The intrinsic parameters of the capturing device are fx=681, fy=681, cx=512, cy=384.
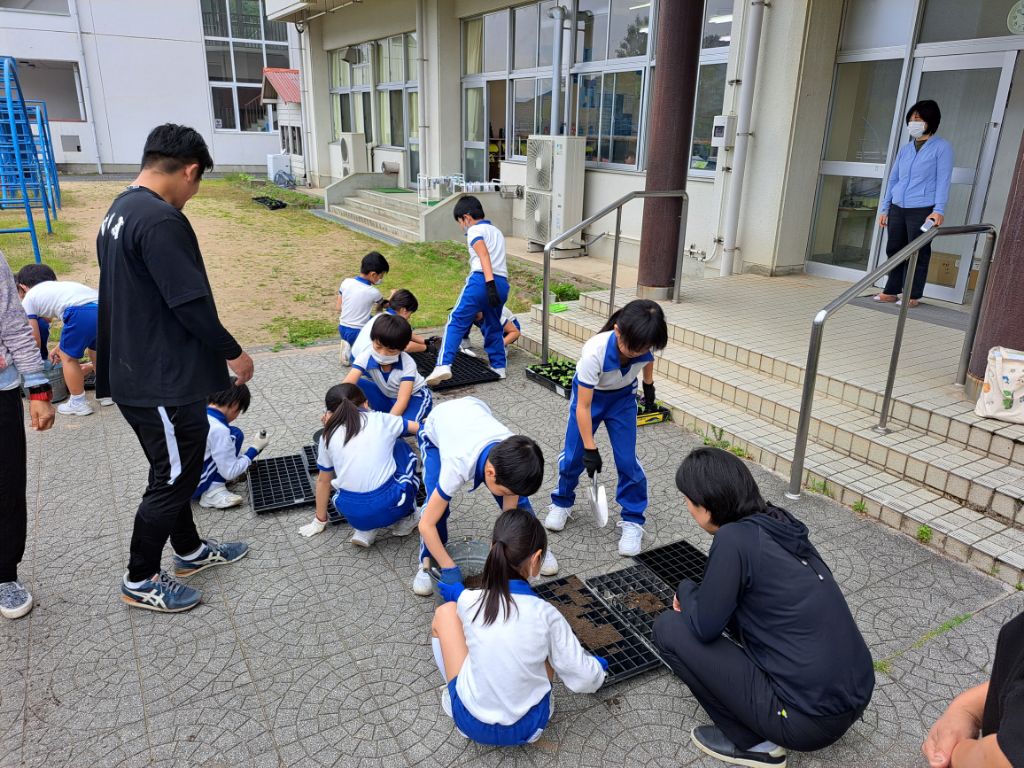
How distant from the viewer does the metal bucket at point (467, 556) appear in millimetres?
3133

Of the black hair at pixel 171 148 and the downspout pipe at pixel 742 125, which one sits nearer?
the black hair at pixel 171 148

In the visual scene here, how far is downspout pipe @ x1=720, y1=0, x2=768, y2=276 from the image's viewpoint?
276 inches

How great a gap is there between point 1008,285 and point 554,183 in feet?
23.9

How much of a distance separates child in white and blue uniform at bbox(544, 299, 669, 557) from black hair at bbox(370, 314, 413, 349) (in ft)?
3.73

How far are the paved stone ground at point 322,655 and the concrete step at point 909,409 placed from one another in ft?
2.68

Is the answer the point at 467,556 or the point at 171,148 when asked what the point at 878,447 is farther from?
the point at 171,148

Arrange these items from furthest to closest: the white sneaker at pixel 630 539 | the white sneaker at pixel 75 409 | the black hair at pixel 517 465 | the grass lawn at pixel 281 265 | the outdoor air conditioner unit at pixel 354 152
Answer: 1. the outdoor air conditioner unit at pixel 354 152
2. the grass lawn at pixel 281 265
3. the white sneaker at pixel 75 409
4. the white sneaker at pixel 630 539
5. the black hair at pixel 517 465

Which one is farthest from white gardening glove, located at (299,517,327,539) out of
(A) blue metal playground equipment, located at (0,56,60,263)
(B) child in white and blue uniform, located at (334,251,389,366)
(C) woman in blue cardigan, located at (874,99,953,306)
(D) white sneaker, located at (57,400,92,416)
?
(A) blue metal playground equipment, located at (0,56,60,263)

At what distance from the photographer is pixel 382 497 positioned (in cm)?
334

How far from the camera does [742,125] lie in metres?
7.36

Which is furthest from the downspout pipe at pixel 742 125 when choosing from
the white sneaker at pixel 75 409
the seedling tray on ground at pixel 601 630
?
the white sneaker at pixel 75 409

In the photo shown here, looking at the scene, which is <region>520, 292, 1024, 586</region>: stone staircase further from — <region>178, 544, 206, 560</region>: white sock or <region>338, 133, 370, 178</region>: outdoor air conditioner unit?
<region>338, 133, 370, 178</region>: outdoor air conditioner unit

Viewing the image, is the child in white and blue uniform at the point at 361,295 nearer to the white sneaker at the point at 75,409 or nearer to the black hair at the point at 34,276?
the white sneaker at the point at 75,409

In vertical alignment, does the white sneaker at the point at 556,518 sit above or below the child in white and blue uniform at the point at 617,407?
below
